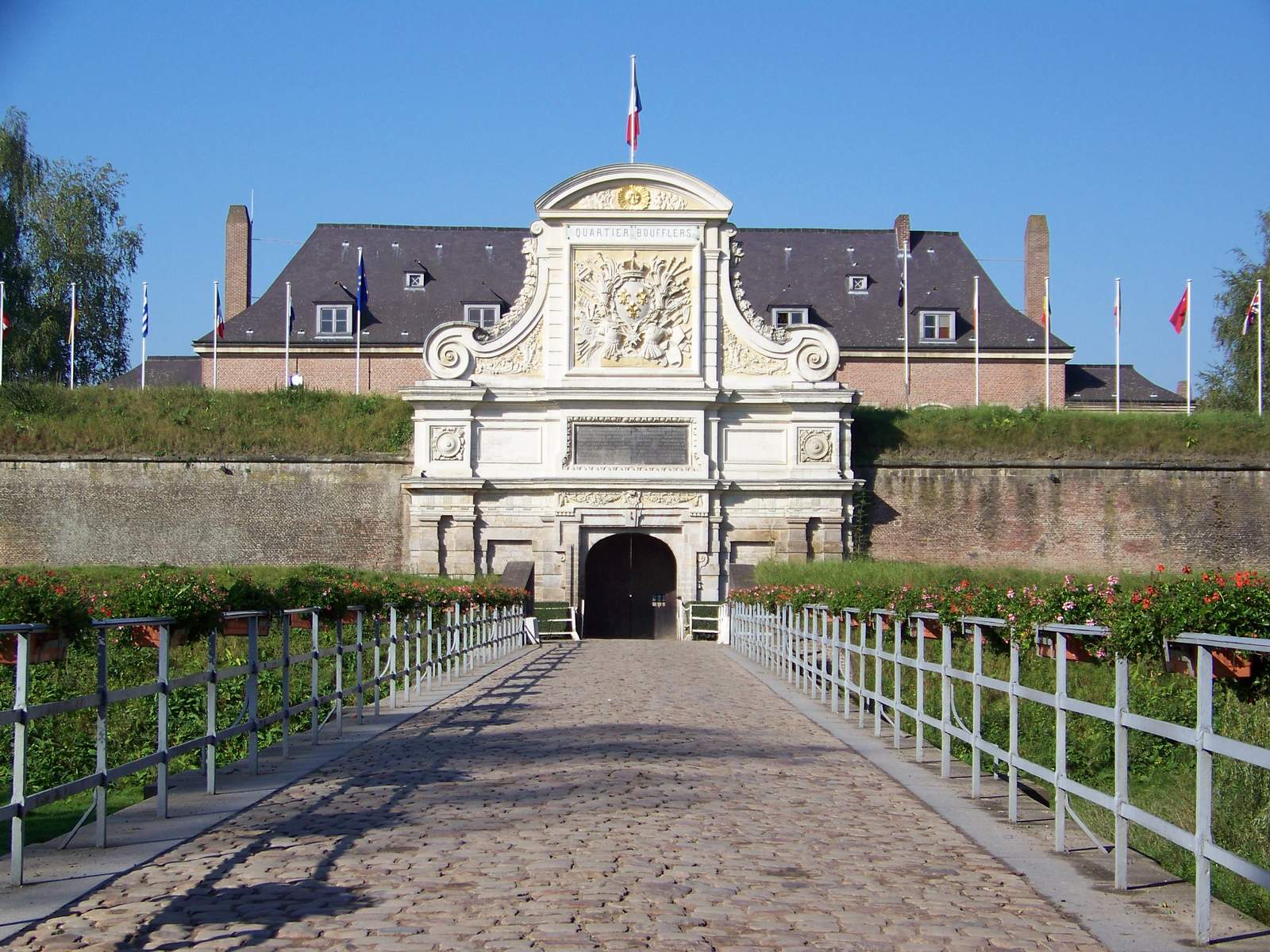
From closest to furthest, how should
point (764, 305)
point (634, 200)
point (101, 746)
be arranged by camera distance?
point (101, 746)
point (634, 200)
point (764, 305)

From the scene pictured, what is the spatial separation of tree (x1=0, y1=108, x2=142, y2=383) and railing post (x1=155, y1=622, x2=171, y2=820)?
42.1 metres

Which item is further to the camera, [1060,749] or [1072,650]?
[1072,650]

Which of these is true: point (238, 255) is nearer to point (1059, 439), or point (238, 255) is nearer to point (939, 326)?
point (939, 326)

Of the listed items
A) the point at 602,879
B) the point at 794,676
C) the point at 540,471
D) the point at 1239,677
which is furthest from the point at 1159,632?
the point at 540,471

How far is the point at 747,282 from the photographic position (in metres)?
50.8

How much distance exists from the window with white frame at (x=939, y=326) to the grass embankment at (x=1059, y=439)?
10705 mm

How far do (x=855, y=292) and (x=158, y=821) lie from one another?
4445 centimetres

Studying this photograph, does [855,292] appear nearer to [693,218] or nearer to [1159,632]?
[693,218]

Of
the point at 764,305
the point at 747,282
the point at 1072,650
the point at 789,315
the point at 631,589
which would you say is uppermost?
the point at 747,282

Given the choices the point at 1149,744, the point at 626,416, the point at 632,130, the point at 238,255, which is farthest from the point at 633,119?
the point at 1149,744

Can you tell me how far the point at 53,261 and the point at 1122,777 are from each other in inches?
1956

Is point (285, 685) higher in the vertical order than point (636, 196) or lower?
lower

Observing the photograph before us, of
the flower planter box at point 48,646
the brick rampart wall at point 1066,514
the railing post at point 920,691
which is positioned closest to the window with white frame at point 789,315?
the brick rampart wall at point 1066,514

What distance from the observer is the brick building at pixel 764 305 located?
4797 centimetres
